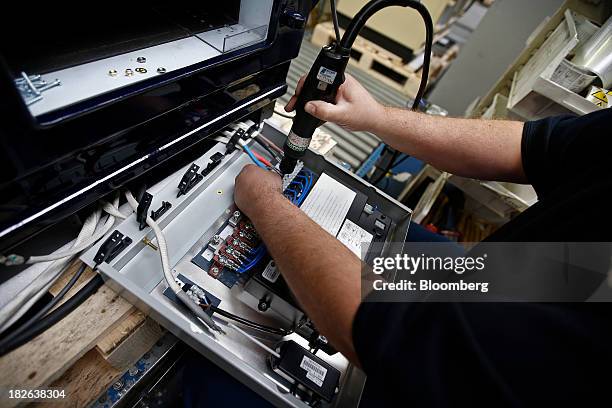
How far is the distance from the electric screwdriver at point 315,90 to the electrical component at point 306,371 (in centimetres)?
43

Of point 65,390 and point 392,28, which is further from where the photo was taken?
point 392,28

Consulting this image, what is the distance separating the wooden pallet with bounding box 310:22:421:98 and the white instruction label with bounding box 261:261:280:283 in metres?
1.98

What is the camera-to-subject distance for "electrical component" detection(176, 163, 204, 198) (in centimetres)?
70

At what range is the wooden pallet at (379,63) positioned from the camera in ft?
7.29

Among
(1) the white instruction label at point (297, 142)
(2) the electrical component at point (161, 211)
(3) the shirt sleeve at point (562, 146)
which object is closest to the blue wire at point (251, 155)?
(1) the white instruction label at point (297, 142)

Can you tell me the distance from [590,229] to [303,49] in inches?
85.4

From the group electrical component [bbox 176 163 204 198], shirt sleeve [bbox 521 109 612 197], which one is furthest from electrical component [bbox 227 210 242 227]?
shirt sleeve [bbox 521 109 612 197]

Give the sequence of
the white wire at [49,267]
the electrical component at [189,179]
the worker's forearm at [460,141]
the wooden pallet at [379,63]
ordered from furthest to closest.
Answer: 1. the wooden pallet at [379,63]
2. the worker's forearm at [460,141]
3. the electrical component at [189,179]
4. the white wire at [49,267]

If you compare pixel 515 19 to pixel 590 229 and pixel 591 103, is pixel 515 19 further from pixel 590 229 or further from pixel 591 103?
pixel 590 229

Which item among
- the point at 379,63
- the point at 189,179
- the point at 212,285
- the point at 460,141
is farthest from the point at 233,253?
the point at 379,63

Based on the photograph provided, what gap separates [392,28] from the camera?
7.23ft

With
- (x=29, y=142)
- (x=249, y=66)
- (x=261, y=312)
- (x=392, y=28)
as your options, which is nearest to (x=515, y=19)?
(x=392, y=28)

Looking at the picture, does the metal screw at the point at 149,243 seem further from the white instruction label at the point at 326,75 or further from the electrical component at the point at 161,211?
the white instruction label at the point at 326,75

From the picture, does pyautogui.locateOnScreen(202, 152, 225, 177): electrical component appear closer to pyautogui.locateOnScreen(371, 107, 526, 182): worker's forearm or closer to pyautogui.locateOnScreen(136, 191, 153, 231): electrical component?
pyautogui.locateOnScreen(136, 191, 153, 231): electrical component
